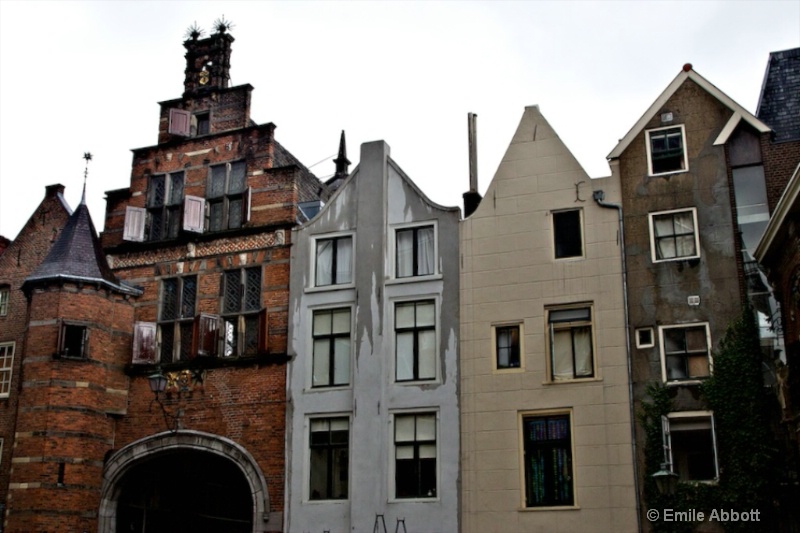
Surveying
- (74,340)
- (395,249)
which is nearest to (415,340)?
(395,249)

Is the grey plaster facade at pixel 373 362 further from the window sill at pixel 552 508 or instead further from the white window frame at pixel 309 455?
the window sill at pixel 552 508

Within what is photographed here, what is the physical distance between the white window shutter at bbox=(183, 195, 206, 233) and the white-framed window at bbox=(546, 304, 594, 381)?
33.3 feet

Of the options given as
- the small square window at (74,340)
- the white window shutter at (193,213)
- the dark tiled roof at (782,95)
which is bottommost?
the small square window at (74,340)

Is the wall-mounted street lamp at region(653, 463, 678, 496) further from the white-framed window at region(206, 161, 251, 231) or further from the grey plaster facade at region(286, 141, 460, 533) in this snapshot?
the white-framed window at region(206, 161, 251, 231)

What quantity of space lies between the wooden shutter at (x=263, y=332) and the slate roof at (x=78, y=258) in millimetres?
4178

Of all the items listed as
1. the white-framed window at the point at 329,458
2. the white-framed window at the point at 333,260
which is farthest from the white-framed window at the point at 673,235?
the white-framed window at the point at 329,458

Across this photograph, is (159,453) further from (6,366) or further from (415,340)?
(415,340)

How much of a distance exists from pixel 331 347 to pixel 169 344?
4905 mm

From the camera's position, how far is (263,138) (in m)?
28.3

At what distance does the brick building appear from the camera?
25.6 meters

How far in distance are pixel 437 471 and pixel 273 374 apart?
5104mm

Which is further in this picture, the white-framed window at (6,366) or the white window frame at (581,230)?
→ the white-framed window at (6,366)

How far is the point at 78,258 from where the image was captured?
27.6 m

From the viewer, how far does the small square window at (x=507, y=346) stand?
24016 millimetres
